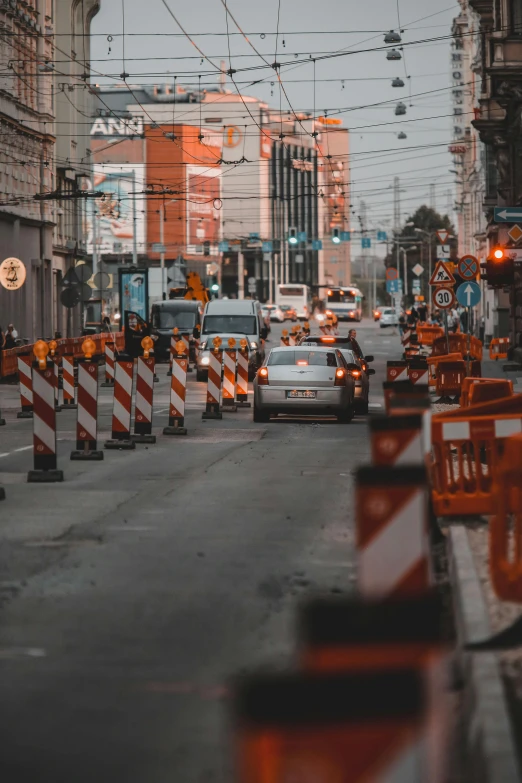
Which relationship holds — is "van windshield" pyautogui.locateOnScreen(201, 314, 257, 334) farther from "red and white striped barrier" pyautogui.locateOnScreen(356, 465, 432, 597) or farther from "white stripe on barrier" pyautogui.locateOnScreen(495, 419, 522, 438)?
"red and white striped barrier" pyautogui.locateOnScreen(356, 465, 432, 597)

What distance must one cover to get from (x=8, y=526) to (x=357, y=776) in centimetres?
1023

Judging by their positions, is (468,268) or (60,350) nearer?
(468,268)

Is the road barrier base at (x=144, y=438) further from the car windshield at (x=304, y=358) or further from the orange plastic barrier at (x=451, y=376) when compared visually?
the orange plastic barrier at (x=451, y=376)

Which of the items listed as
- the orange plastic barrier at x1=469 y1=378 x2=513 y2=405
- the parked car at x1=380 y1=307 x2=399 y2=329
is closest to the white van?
the orange plastic barrier at x1=469 y1=378 x2=513 y2=405

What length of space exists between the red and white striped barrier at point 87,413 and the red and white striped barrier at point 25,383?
7.41 metres

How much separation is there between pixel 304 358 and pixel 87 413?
28.3ft

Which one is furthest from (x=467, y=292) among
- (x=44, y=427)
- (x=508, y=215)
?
(x=44, y=427)

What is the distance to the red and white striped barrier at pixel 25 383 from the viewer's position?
2638cm

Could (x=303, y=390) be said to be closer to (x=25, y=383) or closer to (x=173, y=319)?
(x=25, y=383)

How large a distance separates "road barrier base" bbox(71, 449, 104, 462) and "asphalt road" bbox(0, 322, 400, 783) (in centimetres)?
33

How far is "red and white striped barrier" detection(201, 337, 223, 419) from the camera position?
89.3 feet

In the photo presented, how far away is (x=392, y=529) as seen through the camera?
16.3 ft

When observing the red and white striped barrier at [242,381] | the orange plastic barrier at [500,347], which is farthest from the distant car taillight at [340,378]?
the orange plastic barrier at [500,347]

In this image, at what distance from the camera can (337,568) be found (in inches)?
399
